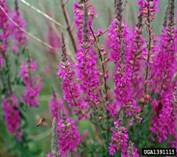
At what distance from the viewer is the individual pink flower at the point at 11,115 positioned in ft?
11.7

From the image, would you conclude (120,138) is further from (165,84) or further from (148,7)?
(148,7)

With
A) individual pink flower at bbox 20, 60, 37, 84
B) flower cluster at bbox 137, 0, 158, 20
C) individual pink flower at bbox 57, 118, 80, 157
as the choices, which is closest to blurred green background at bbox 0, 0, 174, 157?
individual pink flower at bbox 20, 60, 37, 84

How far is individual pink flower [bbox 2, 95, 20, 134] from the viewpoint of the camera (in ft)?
11.7

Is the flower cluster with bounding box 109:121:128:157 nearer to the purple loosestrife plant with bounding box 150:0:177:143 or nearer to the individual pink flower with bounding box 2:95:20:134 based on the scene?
the purple loosestrife plant with bounding box 150:0:177:143

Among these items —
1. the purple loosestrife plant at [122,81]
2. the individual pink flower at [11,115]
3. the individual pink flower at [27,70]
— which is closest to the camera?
the purple loosestrife plant at [122,81]

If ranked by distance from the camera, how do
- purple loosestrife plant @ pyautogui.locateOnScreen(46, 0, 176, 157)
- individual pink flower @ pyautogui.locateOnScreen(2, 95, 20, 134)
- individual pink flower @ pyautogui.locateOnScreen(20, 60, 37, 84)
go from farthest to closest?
individual pink flower @ pyautogui.locateOnScreen(2, 95, 20, 134) < individual pink flower @ pyautogui.locateOnScreen(20, 60, 37, 84) < purple loosestrife plant @ pyautogui.locateOnScreen(46, 0, 176, 157)

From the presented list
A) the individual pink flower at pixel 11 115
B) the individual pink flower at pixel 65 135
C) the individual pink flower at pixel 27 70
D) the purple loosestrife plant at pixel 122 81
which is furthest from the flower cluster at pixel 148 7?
the individual pink flower at pixel 11 115

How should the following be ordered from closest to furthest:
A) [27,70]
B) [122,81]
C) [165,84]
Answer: [122,81]
[165,84]
[27,70]

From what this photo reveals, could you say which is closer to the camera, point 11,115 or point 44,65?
point 11,115

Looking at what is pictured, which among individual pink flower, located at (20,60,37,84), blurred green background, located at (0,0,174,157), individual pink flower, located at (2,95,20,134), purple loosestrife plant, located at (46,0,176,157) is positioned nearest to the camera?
purple loosestrife plant, located at (46,0,176,157)

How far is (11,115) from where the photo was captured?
3.58m

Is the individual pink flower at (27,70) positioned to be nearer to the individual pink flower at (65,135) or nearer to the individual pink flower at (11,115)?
the individual pink flower at (11,115)

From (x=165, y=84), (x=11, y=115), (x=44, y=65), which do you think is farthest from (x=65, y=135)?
(x=44, y=65)

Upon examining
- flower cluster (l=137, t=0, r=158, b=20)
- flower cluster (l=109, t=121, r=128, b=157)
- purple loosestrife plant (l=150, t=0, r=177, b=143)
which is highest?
flower cluster (l=137, t=0, r=158, b=20)
